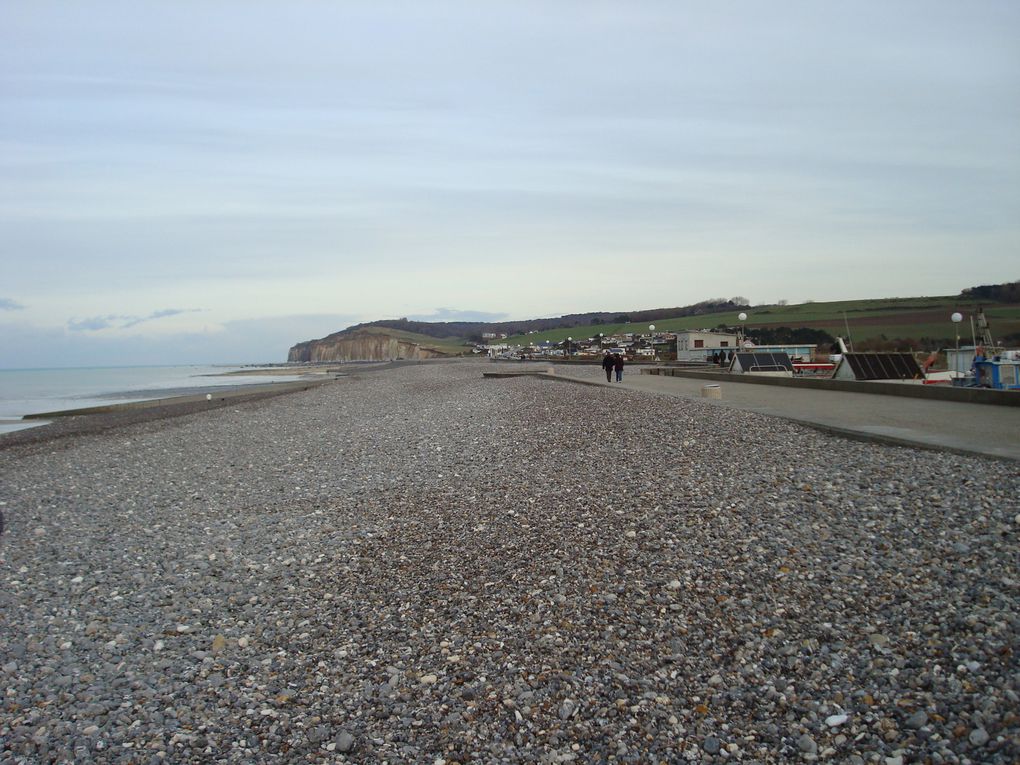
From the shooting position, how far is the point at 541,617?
535cm

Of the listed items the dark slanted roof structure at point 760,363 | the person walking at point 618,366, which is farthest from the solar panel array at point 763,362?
the person walking at point 618,366

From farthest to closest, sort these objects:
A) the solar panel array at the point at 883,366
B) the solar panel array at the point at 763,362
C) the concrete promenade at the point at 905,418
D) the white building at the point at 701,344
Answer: the white building at the point at 701,344
the solar panel array at the point at 763,362
the solar panel array at the point at 883,366
the concrete promenade at the point at 905,418

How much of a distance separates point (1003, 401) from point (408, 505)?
36.9 ft

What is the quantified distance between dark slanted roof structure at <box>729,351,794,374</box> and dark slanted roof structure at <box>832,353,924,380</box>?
280 inches

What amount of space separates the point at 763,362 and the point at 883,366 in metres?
9.42

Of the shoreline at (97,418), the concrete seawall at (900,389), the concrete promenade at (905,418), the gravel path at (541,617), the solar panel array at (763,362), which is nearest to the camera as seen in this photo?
the gravel path at (541,617)

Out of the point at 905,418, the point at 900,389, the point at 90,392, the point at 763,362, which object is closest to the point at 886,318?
the point at 763,362

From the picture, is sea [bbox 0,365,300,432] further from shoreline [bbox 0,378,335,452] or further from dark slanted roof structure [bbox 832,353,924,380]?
dark slanted roof structure [bbox 832,353,924,380]

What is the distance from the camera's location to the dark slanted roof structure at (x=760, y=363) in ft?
111

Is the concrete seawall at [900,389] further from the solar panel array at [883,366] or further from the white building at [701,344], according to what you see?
the white building at [701,344]

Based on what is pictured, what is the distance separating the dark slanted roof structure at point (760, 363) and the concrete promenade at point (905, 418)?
1449cm

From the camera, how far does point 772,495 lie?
773 cm

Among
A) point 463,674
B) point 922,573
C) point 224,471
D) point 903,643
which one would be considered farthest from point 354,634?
point 224,471

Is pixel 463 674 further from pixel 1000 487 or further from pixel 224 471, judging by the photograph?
pixel 224 471
